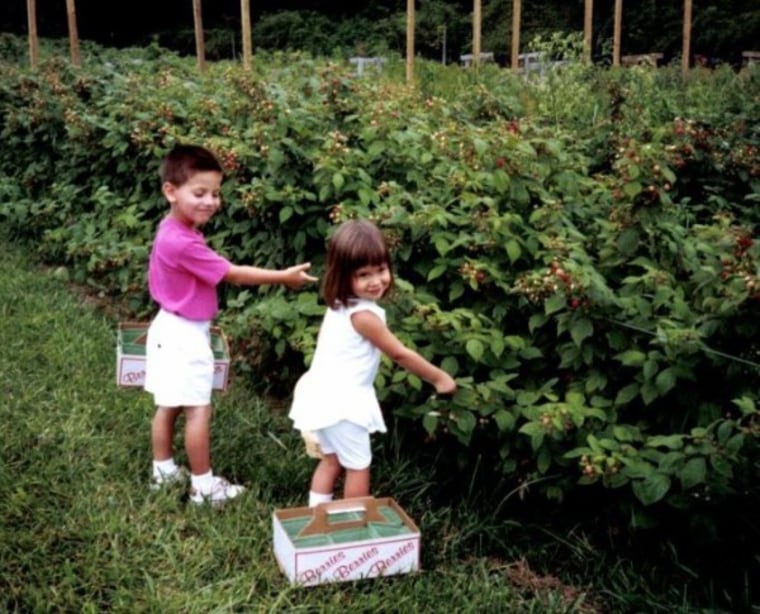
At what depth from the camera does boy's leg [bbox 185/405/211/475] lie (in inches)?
147

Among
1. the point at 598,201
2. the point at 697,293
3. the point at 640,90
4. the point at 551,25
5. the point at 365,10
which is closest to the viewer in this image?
the point at 697,293

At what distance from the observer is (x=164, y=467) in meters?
3.87

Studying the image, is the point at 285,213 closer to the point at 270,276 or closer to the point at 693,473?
Result: the point at 270,276

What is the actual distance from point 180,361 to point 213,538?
0.65 m

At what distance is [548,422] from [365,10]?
28281 mm

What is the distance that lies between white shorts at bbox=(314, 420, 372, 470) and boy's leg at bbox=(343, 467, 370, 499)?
0.02 meters

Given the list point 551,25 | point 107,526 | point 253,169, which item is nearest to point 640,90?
point 253,169

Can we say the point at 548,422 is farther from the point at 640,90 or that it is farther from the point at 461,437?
Answer: the point at 640,90

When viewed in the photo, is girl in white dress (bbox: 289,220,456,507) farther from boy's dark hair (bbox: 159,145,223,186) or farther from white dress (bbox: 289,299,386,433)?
boy's dark hair (bbox: 159,145,223,186)

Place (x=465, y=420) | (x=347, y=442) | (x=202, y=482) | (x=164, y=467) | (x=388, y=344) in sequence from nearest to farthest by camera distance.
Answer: (x=388, y=344) → (x=347, y=442) → (x=465, y=420) → (x=202, y=482) → (x=164, y=467)

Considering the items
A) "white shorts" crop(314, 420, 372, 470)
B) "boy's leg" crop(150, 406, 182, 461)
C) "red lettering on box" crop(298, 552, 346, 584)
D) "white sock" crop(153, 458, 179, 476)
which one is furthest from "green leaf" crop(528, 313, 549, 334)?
"white sock" crop(153, 458, 179, 476)

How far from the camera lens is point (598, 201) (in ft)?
15.2

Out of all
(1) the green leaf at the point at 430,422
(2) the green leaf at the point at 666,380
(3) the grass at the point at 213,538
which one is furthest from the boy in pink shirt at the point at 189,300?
(2) the green leaf at the point at 666,380

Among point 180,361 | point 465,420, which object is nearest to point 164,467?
point 180,361
